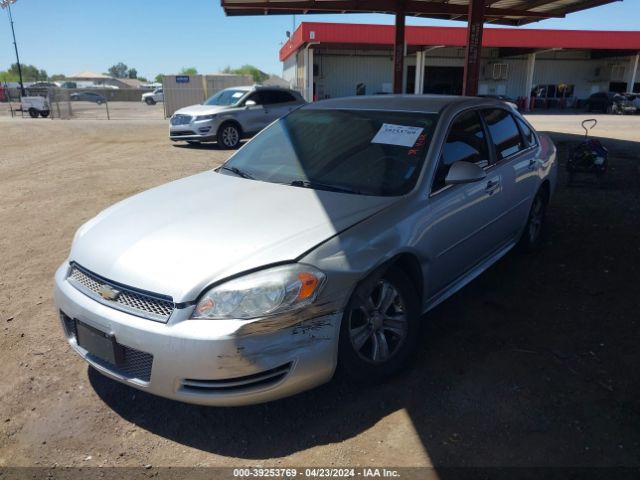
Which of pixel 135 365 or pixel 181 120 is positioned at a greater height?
pixel 181 120

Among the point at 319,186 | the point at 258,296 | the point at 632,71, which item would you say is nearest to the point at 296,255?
the point at 258,296

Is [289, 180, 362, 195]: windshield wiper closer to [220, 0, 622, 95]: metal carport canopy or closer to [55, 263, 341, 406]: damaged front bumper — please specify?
[55, 263, 341, 406]: damaged front bumper

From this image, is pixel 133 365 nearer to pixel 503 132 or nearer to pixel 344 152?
pixel 344 152

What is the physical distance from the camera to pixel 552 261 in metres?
4.97

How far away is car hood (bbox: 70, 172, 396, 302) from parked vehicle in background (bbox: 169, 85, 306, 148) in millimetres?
10656

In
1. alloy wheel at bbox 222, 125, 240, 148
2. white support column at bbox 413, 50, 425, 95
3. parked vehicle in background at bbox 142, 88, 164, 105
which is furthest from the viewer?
parked vehicle in background at bbox 142, 88, 164, 105

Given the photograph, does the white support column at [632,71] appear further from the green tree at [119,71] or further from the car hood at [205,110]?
the green tree at [119,71]

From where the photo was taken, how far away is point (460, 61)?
37.2 metres

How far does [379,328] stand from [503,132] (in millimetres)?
2413

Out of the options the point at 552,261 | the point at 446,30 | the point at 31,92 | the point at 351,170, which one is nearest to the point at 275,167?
the point at 351,170

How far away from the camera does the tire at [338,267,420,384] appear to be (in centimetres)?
274

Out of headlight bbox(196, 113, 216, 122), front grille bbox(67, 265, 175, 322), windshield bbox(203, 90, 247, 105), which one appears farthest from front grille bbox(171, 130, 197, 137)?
front grille bbox(67, 265, 175, 322)

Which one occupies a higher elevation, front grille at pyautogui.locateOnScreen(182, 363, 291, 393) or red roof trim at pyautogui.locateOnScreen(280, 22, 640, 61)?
red roof trim at pyautogui.locateOnScreen(280, 22, 640, 61)

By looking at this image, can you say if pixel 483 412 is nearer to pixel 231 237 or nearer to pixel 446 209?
pixel 446 209
